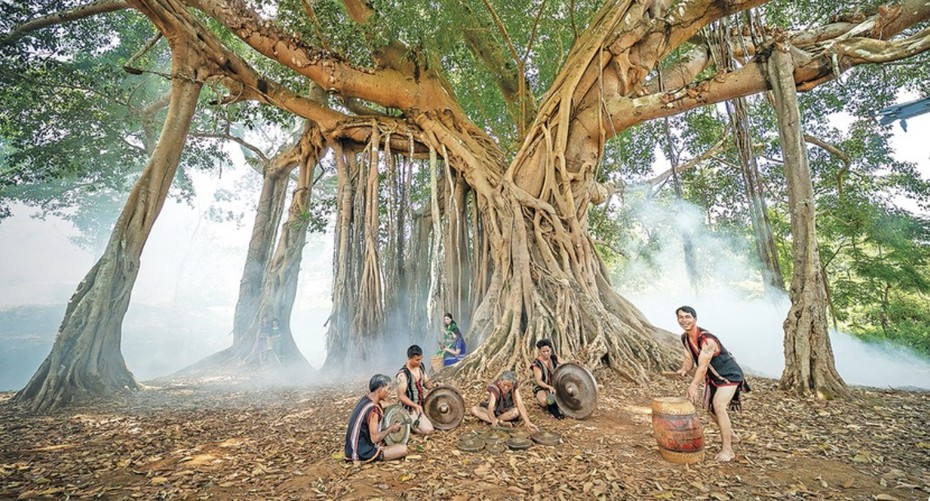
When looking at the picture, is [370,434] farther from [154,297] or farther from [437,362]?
[154,297]

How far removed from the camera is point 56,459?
9.19 ft

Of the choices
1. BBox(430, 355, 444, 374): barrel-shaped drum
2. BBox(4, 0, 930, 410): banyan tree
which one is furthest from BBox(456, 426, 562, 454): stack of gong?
BBox(430, 355, 444, 374): barrel-shaped drum

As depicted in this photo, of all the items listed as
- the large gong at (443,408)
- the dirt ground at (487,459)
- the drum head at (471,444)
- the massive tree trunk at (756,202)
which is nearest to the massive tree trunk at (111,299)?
the dirt ground at (487,459)

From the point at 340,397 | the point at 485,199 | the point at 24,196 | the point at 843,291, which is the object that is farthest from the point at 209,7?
the point at 24,196

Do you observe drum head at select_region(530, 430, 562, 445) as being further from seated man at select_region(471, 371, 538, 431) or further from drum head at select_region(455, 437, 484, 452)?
drum head at select_region(455, 437, 484, 452)

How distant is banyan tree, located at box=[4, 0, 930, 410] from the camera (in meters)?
4.67

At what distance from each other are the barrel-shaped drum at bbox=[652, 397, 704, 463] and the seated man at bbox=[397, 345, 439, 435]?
1.67 m

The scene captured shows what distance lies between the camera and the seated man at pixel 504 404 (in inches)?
127

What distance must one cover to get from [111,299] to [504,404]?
519 centimetres

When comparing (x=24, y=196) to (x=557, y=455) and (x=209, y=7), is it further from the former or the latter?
(x=557, y=455)

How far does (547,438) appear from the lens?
2873 millimetres

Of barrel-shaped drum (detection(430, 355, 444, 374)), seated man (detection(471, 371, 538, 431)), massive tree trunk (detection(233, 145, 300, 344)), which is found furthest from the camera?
massive tree trunk (detection(233, 145, 300, 344))

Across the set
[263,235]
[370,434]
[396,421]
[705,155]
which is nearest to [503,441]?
[396,421]

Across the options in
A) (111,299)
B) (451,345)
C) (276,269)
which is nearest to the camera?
(111,299)
